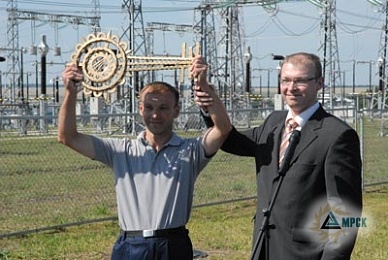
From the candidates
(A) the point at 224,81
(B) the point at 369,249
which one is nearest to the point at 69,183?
(B) the point at 369,249

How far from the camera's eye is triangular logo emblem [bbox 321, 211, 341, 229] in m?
3.74

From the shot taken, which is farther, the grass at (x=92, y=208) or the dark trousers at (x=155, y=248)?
the grass at (x=92, y=208)

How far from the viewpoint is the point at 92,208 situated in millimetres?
10836

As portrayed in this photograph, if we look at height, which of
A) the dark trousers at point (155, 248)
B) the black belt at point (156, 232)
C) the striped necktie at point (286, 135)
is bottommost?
the dark trousers at point (155, 248)

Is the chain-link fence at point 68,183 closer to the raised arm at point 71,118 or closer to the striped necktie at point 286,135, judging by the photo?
the raised arm at point 71,118

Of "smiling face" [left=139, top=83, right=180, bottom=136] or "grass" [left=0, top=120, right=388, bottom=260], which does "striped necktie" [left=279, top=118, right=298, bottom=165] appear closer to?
"smiling face" [left=139, top=83, right=180, bottom=136]

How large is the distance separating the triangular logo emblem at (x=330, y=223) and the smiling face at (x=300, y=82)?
0.55 m

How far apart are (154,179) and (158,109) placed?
1.21ft

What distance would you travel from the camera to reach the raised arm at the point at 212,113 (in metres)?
3.91

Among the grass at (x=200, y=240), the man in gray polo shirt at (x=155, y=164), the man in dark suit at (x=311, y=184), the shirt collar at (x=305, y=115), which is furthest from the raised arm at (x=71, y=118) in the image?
the grass at (x=200, y=240)

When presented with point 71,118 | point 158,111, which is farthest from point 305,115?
point 71,118

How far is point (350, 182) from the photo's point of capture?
11.7 ft

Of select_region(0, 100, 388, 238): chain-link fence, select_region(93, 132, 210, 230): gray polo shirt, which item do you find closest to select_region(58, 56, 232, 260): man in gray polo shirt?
select_region(93, 132, 210, 230): gray polo shirt

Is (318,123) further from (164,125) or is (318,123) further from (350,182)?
(164,125)
